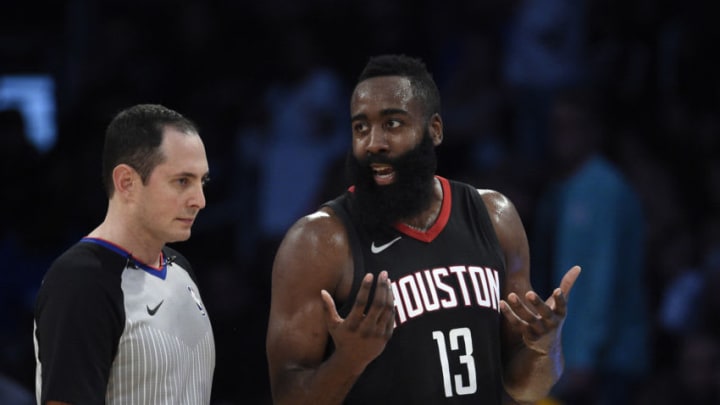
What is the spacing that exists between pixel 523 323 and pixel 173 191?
3.82ft

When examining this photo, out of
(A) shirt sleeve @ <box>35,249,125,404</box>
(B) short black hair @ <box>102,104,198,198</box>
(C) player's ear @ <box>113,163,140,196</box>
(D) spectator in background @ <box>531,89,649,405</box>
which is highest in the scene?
(B) short black hair @ <box>102,104,198,198</box>

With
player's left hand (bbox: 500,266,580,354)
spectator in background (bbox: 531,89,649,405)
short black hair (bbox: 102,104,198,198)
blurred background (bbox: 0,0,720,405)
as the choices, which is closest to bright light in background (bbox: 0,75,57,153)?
blurred background (bbox: 0,0,720,405)

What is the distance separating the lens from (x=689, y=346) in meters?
6.72

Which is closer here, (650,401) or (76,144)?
(650,401)

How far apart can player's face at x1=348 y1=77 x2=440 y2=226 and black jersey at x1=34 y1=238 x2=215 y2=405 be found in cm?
75

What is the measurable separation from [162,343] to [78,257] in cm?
34

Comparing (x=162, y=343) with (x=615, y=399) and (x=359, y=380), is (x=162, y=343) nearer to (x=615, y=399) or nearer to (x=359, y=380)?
(x=359, y=380)

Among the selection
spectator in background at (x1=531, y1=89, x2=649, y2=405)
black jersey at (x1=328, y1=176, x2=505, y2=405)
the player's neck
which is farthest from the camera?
spectator in background at (x1=531, y1=89, x2=649, y2=405)

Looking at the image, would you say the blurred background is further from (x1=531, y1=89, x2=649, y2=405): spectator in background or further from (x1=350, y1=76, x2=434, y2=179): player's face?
(x1=350, y1=76, x2=434, y2=179): player's face

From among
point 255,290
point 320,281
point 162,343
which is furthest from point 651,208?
point 162,343

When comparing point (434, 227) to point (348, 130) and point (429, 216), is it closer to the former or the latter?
point (429, 216)

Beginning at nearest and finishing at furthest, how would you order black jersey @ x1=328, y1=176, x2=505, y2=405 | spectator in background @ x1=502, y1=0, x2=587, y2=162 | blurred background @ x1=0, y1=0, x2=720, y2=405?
1. black jersey @ x1=328, y1=176, x2=505, y2=405
2. blurred background @ x1=0, y1=0, x2=720, y2=405
3. spectator in background @ x1=502, y1=0, x2=587, y2=162

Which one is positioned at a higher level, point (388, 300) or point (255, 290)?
point (388, 300)

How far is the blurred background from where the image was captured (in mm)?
7004
